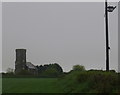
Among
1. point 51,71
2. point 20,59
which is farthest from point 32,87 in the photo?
point 20,59

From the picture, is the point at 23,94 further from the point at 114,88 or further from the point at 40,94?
the point at 114,88

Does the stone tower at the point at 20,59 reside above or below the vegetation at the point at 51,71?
above

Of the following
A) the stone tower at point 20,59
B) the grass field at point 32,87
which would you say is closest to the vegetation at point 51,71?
the stone tower at point 20,59

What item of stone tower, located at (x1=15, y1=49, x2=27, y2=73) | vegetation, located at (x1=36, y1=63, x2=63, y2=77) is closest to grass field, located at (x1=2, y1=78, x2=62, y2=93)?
vegetation, located at (x1=36, y1=63, x2=63, y2=77)

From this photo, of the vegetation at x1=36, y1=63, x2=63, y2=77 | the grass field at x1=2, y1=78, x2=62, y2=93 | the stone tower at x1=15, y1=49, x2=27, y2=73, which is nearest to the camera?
the grass field at x1=2, y1=78, x2=62, y2=93

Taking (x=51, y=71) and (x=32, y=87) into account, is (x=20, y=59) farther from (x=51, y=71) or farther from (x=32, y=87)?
(x=32, y=87)

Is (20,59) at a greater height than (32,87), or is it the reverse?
(20,59)

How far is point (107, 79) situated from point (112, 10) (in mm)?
6848

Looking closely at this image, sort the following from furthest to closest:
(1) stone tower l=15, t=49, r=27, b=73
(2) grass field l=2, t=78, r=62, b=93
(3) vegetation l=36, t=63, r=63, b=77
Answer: (1) stone tower l=15, t=49, r=27, b=73
(3) vegetation l=36, t=63, r=63, b=77
(2) grass field l=2, t=78, r=62, b=93

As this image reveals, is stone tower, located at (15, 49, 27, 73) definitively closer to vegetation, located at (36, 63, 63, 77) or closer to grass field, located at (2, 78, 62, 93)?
vegetation, located at (36, 63, 63, 77)

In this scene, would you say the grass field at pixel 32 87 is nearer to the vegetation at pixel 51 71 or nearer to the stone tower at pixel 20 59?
the vegetation at pixel 51 71

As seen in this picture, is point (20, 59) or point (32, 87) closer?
point (32, 87)

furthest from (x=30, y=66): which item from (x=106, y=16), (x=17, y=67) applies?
(x=106, y=16)

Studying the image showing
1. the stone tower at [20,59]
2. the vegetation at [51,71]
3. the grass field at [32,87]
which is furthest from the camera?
the stone tower at [20,59]
